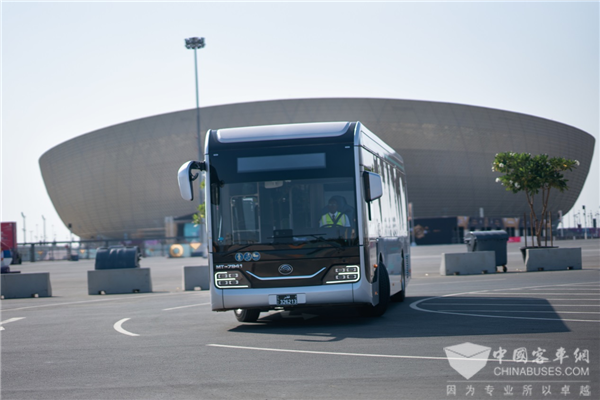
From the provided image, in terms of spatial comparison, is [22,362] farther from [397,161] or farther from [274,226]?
[397,161]

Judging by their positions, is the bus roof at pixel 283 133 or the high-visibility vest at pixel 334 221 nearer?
the high-visibility vest at pixel 334 221

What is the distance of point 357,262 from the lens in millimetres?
11258

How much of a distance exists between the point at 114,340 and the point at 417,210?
105519 millimetres

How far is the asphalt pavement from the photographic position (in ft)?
22.2

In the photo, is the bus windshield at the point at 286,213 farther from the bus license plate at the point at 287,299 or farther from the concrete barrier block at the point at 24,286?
the concrete barrier block at the point at 24,286

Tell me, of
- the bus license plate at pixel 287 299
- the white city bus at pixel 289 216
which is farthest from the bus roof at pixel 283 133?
the bus license plate at pixel 287 299

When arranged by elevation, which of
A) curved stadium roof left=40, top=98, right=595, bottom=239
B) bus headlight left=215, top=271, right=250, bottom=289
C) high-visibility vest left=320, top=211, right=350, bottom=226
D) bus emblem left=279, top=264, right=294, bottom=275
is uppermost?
curved stadium roof left=40, top=98, right=595, bottom=239

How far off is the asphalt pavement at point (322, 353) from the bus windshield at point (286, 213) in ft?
4.34

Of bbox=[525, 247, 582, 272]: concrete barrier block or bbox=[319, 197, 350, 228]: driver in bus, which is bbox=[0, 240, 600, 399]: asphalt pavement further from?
bbox=[525, 247, 582, 272]: concrete barrier block

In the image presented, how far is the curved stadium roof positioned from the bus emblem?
95.4 metres

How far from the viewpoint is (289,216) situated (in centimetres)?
1135

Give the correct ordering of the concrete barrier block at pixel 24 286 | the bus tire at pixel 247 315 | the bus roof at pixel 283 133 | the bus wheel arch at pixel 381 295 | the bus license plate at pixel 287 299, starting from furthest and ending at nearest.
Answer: the concrete barrier block at pixel 24 286 → the bus tire at pixel 247 315 → the bus wheel arch at pixel 381 295 → the bus roof at pixel 283 133 → the bus license plate at pixel 287 299

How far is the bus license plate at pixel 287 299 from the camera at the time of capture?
1117 centimetres

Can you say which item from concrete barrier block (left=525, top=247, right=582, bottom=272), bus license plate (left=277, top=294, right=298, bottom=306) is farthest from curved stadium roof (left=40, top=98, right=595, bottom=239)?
bus license plate (left=277, top=294, right=298, bottom=306)
